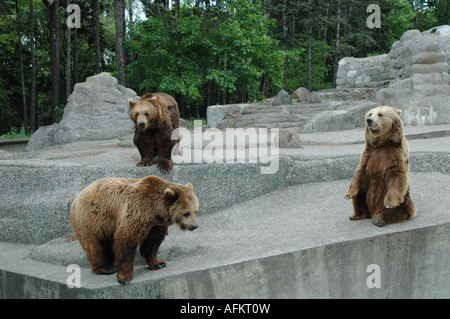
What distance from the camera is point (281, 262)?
4.43m

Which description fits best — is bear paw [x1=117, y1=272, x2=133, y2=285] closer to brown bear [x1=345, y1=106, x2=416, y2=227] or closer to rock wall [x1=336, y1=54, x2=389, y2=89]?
brown bear [x1=345, y1=106, x2=416, y2=227]

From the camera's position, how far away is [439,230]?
4922 mm

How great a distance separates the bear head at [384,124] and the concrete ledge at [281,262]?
1004mm

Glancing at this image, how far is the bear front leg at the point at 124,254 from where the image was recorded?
4.05 metres

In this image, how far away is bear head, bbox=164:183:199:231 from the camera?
4043 mm

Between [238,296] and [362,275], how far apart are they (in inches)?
55.3

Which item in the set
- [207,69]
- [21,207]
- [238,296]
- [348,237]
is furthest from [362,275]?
[207,69]

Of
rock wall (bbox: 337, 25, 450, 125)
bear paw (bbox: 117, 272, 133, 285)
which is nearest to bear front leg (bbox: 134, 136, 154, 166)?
bear paw (bbox: 117, 272, 133, 285)

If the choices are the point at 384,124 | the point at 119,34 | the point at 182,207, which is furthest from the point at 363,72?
the point at 182,207

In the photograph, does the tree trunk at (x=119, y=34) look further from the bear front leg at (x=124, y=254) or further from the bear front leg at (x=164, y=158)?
the bear front leg at (x=124, y=254)

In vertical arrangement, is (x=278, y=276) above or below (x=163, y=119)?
below

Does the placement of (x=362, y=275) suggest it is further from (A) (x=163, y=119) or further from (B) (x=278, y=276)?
(A) (x=163, y=119)

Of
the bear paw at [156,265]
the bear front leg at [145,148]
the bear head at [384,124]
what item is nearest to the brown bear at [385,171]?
the bear head at [384,124]

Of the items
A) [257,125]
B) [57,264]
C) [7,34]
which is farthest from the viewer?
[7,34]
